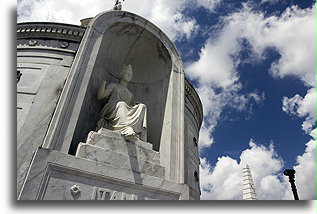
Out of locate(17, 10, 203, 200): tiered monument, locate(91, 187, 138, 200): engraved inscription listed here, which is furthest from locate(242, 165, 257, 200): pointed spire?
locate(91, 187, 138, 200): engraved inscription

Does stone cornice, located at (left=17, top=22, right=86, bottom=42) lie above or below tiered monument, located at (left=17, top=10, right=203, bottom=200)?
above

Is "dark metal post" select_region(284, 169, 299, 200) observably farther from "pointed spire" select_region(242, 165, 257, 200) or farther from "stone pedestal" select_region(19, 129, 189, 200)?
"stone pedestal" select_region(19, 129, 189, 200)

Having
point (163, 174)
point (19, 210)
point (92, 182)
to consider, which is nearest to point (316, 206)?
point (163, 174)

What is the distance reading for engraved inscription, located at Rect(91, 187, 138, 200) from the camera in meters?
3.84

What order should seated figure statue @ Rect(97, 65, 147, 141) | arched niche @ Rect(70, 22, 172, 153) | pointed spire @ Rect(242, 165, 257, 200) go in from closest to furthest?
seated figure statue @ Rect(97, 65, 147, 141)
arched niche @ Rect(70, 22, 172, 153)
pointed spire @ Rect(242, 165, 257, 200)

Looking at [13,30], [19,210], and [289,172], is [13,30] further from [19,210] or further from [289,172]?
[289,172]

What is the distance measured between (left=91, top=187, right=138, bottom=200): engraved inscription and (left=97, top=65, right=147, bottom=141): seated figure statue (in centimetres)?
123

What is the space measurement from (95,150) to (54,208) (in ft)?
4.13

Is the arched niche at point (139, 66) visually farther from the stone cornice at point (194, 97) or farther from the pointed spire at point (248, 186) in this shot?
the pointed spire at point (248, 186)

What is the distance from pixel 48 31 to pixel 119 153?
498cm

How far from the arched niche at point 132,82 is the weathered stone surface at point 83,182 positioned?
429 millimetres

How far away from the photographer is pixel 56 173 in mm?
3838

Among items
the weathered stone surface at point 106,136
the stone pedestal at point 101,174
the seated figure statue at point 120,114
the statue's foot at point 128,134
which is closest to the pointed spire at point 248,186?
the seated figure statue at point 120,114

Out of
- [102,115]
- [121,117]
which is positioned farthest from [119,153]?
[102,115]
